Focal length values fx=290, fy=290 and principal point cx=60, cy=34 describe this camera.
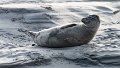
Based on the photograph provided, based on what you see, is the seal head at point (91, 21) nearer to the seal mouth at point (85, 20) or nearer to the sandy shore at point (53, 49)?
the seal mouth at point (85, 20)

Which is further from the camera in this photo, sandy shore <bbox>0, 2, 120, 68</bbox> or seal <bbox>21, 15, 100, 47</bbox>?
seal <bbox>21, 15, 100, 47</bbox>

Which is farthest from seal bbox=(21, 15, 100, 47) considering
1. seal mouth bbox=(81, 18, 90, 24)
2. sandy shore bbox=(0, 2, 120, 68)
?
sandy shore bbox=(0, 2, 120, 68)

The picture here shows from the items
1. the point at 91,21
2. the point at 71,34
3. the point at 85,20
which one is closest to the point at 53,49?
the point at 71,34

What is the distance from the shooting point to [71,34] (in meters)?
6.61

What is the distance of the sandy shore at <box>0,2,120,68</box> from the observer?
5.48 meters

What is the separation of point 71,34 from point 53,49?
1.78ft

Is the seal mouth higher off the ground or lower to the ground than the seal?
higher

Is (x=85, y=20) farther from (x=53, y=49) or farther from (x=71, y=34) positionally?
(x=53, y=49)

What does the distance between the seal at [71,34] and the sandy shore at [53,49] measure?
18 cm

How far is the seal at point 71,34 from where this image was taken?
6.57m

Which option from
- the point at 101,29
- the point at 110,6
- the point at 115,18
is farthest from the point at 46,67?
the point at 110,6

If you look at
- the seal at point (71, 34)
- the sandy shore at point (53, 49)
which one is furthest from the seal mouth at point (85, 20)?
the sandy shore at point (53, 49)

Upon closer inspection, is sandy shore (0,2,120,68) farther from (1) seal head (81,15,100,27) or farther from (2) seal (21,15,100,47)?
(1) seal head (81,15,100,27)

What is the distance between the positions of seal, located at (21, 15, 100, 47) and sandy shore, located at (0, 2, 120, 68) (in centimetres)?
18
